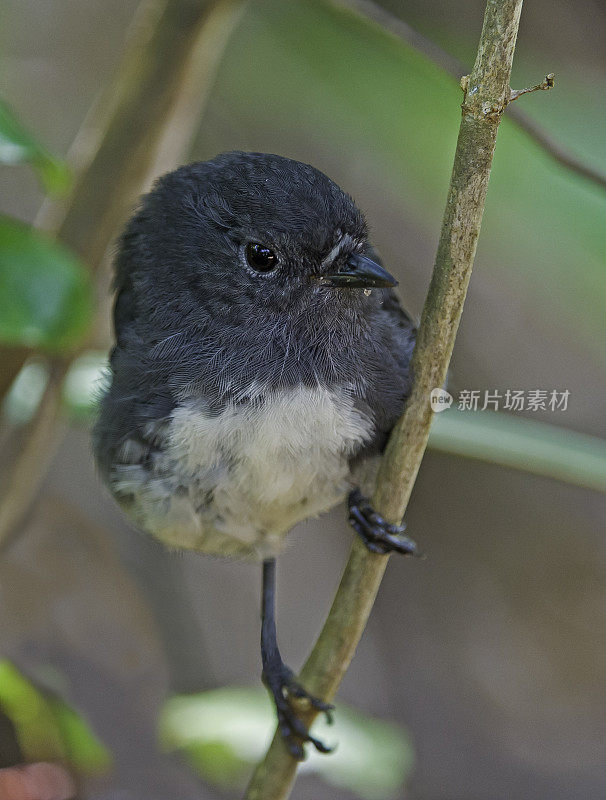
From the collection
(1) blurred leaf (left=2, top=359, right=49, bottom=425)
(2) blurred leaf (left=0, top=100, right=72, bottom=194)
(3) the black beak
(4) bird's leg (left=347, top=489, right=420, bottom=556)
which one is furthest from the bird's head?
(1) blurred leaf (left=2, top=359, right=49, bottom=425)

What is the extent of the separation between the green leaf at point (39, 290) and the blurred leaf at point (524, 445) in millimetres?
850

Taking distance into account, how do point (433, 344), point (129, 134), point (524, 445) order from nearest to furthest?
point (433, 344) → point (524, 445) → point (129, 134)

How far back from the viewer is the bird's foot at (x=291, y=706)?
193 cm

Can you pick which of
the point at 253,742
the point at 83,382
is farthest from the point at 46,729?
the point at 83,382

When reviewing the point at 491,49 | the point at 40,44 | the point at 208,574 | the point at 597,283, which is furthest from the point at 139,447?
the point at 40,44

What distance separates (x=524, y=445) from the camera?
2182mm

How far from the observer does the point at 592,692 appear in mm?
3553

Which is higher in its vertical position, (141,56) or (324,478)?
(141,56)

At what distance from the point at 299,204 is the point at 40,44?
8.62 feet

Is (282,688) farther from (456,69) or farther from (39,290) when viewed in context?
(456,69)

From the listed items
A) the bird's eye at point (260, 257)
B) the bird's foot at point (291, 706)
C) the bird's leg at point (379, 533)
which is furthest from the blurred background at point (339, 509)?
the bird's leg at point (379, 533)

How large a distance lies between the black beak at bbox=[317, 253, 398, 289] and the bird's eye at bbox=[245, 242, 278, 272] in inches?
3.8

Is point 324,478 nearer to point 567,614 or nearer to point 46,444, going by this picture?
point 46,444

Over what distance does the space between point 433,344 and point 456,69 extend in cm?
103
